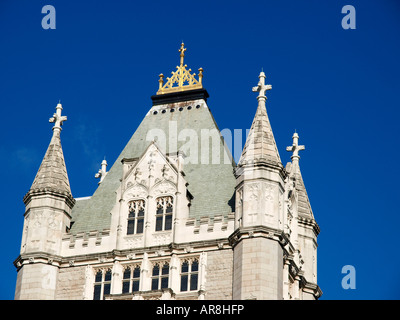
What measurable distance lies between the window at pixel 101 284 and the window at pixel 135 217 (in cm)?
214

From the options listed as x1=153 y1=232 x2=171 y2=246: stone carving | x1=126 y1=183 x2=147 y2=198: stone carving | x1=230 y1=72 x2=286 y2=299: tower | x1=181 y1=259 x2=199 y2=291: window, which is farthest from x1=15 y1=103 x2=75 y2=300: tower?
x1=230 y1=72 x2=286 y2=299: tower

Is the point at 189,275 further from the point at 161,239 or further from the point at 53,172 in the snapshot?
the point at 53,172

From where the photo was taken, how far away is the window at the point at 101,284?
63.0m

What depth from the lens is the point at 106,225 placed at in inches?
2584

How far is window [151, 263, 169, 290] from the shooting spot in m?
62.3

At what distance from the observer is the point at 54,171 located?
66.4 meters

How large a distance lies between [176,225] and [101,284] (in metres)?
4.00

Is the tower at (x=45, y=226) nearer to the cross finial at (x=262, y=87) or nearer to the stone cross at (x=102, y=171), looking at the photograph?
the stone cross at (x=102, y=171)

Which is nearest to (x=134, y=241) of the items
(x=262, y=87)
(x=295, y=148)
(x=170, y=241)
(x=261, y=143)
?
(x=170, y=241)

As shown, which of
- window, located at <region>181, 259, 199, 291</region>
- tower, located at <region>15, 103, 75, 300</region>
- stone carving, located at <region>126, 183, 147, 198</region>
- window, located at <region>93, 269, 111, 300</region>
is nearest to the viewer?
window, located at <region>181, 259, 199, 291</region>

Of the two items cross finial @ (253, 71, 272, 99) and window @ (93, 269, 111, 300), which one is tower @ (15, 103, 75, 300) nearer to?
window @ (93, 269, 111, 300)

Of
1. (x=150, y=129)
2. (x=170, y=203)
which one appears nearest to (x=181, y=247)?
(x=170, y=203)

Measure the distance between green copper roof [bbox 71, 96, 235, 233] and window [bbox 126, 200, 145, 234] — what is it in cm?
127

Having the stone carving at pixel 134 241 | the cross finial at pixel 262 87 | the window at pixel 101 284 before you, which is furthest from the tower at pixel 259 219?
the window at pixel 101 284
